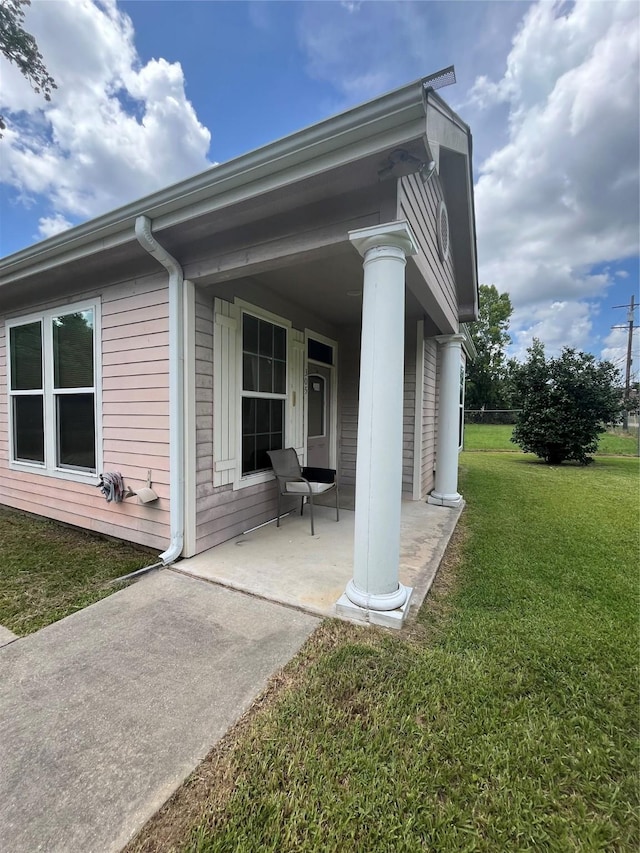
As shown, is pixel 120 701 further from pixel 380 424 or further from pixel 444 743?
pixel 380 424

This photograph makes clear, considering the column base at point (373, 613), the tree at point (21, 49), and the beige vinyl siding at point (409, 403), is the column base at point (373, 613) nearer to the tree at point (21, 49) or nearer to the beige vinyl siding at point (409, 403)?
the beige vinyl siding at point (409, 403)

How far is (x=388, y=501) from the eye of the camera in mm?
2277

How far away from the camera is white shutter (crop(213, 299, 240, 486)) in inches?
132

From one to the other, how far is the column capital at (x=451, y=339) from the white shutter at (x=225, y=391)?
2900 millimetres

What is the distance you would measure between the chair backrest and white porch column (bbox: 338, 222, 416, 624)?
1.82 metres

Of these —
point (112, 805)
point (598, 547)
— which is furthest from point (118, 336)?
point (598, 547)

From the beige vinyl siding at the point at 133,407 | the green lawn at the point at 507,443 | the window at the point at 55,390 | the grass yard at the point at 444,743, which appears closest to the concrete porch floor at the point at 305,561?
the grass yard at the point at 444,743

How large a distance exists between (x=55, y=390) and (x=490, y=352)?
32.2m

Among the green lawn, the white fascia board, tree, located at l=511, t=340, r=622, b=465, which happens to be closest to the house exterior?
the white fascia board

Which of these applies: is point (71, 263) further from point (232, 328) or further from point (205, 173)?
point (205, 173)

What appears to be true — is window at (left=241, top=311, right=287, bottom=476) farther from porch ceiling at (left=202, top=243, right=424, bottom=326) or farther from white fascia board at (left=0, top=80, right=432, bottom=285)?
white fascia board at (left=0, top=80, right=432, bottom=285)

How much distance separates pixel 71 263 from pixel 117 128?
5.49m

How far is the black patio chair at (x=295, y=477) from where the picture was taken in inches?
156

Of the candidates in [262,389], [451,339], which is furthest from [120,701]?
[451,339]
